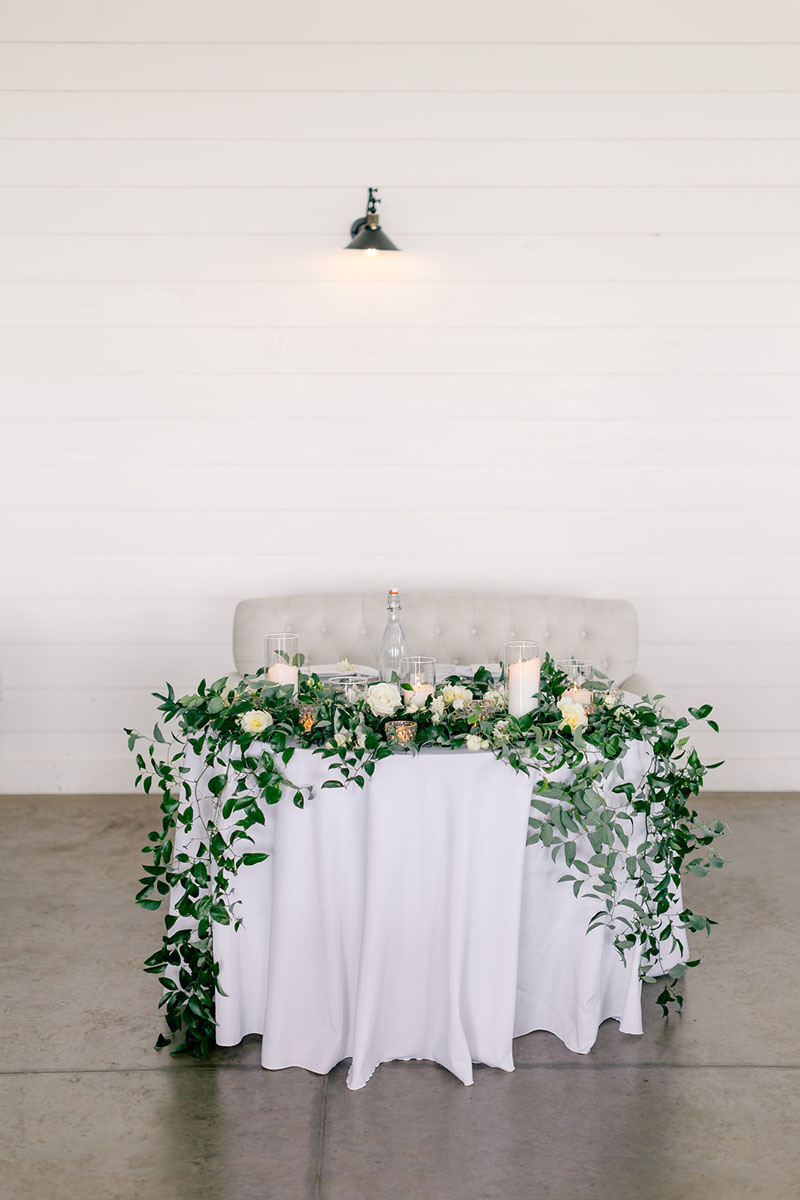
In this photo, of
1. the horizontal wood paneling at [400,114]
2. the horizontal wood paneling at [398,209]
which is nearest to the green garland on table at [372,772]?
the horizontal wood paneling at [398,209]

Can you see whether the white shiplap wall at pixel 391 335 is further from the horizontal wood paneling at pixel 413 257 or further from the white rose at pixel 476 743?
the white rose at pixel 476 743

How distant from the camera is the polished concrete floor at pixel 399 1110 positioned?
6.88ft

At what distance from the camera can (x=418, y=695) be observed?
8.41 feet

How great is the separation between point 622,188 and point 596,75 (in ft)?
1.51

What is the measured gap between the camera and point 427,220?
4410 millimetres

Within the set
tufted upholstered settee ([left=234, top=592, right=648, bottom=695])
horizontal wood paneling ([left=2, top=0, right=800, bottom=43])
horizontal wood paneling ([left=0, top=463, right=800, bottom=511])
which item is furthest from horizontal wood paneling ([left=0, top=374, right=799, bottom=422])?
horizontal wood paneling ([left=2, top=0, right=800, bottom=43])

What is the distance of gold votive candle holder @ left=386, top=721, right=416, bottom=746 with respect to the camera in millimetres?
2404

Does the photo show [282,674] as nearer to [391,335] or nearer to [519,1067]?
[519,1067]

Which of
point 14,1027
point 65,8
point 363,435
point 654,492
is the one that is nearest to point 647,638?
point 654,492

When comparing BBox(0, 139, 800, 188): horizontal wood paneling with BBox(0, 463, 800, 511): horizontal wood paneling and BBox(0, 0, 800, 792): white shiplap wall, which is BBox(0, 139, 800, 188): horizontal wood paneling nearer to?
BBox(0, 0, 800, 792): white shiplap wall

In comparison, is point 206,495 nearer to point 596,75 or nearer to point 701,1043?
point 596,75

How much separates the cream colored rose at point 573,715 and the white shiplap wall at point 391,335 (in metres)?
2.11

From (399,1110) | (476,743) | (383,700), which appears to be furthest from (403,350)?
(399,1110)

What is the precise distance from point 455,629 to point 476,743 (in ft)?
6.16
